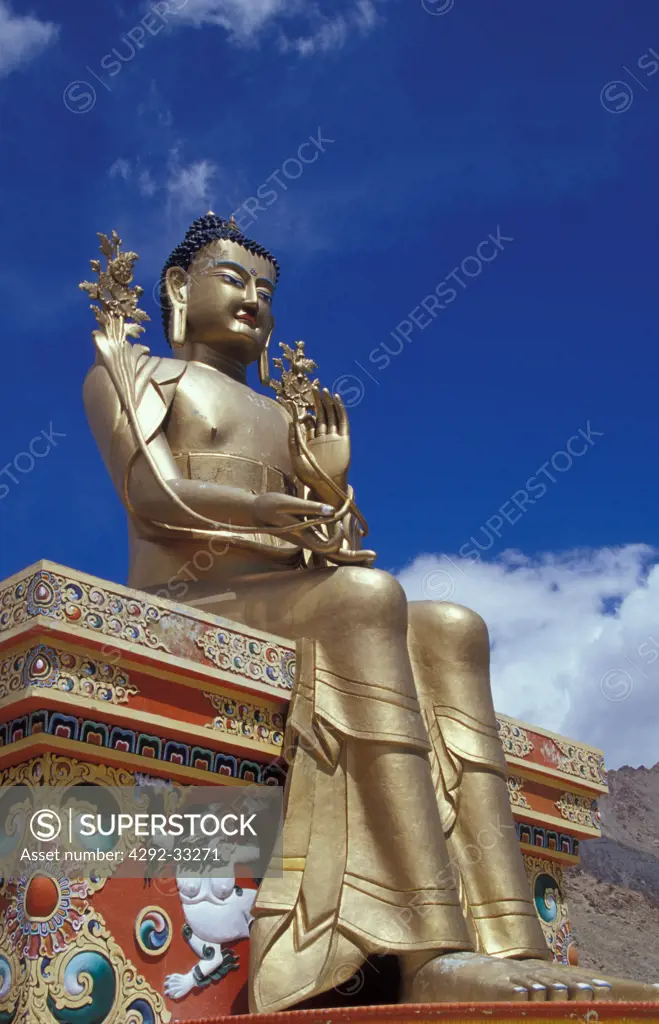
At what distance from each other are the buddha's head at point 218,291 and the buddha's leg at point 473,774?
229cm

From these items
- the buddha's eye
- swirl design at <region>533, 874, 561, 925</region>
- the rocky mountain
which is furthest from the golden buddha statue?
the rocky mountain

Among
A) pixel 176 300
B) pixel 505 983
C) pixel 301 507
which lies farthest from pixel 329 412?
pixel 505 983

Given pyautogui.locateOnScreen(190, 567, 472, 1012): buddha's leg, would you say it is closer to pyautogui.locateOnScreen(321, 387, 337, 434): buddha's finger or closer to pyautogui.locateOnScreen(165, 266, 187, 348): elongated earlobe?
pyautogui.locateOnScreen(321, 387, 337, 434): buddha's finger

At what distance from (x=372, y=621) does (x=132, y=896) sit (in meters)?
1.53

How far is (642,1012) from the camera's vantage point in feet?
13.9

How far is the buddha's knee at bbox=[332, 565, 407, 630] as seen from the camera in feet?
18.4

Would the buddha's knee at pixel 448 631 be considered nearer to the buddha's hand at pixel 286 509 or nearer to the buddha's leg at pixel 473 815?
the buddha's leg at pixel 473 815

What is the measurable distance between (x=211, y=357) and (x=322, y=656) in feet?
8.43

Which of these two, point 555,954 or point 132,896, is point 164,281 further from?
point 555,954

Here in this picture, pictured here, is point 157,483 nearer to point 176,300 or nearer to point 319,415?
point 319,415

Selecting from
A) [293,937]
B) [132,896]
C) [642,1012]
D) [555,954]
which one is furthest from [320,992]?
[555,954]

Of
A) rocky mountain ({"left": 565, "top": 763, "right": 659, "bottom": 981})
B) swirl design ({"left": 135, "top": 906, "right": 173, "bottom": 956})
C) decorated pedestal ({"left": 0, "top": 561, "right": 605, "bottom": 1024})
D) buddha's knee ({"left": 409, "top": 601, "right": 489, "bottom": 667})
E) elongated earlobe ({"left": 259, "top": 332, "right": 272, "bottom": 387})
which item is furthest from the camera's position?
rocky mountain ({"left": 565, "top": 763, "right": 659, "bottom": 981})

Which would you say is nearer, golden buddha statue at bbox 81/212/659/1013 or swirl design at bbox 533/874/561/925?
golden buddha statue at bbox 81/212/659/1013

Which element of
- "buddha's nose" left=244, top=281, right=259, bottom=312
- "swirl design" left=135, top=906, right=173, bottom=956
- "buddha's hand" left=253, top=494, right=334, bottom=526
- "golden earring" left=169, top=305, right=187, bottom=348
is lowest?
"swirl design" left=135, top=906, right=173, bottom=956
